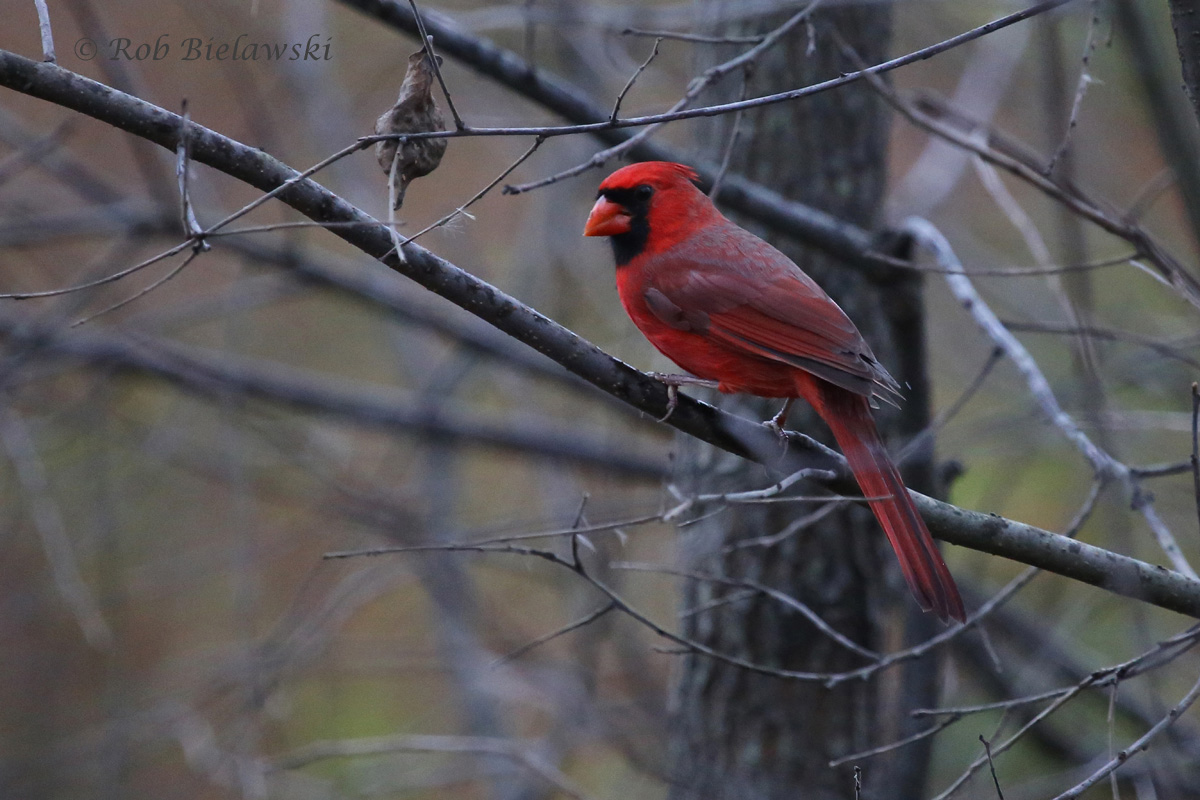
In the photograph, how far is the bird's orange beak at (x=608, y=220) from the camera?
138 inches

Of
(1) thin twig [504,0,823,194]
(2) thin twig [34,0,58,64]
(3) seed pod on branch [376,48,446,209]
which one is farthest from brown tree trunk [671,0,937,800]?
(2) thin twig [34,0,58,64]

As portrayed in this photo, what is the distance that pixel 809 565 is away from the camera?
389cm

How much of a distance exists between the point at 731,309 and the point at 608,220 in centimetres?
54

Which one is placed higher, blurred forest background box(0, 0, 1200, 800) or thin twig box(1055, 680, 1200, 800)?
blurred forest background box(0, 0, 1200, 800)

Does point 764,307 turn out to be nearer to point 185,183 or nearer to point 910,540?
point 910,540

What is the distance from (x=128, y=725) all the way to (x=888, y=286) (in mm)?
3385

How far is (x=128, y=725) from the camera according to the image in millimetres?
4527

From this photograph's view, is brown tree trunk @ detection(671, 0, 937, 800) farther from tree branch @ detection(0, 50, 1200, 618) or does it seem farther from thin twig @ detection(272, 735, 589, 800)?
tree branch @ detection(0, 50, 1200, 618)

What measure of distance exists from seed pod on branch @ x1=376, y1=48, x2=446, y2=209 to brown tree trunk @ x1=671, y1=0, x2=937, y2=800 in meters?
1.87

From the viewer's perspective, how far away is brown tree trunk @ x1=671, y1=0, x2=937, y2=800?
→ 3.81 m

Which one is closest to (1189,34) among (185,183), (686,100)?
(686,100)

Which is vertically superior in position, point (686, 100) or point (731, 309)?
point (686, 100)

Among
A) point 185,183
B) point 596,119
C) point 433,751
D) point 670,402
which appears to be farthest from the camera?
point 596,119

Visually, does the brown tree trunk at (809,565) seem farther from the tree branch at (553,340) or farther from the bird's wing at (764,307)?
the tree branch at (553,340)
